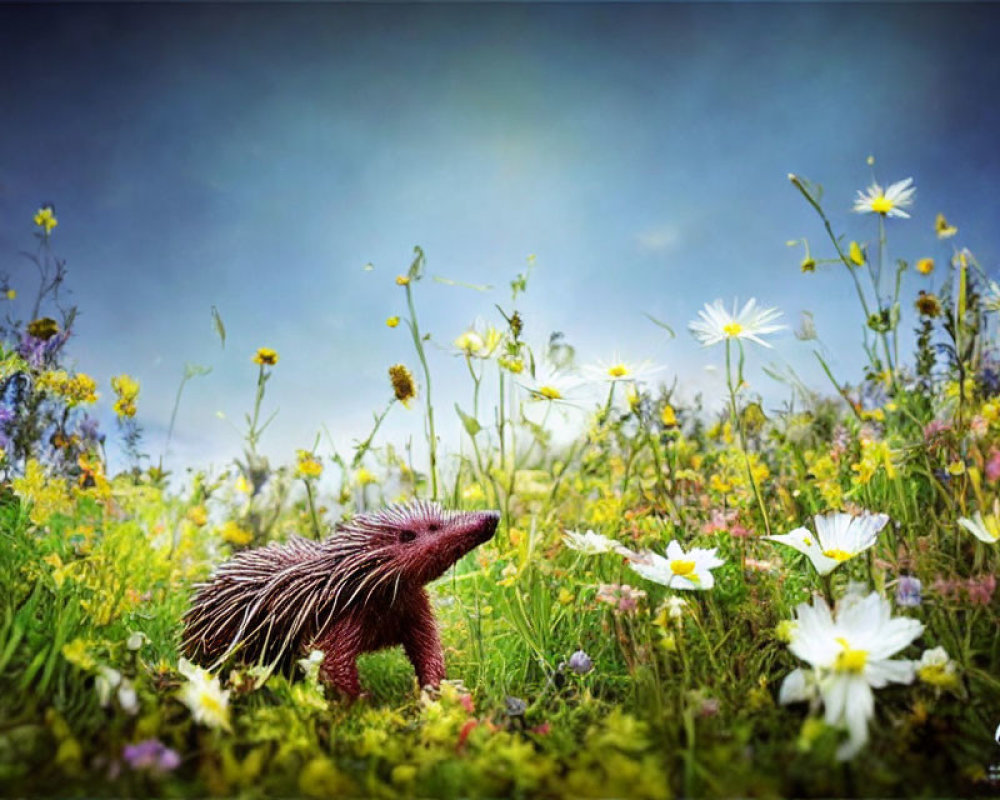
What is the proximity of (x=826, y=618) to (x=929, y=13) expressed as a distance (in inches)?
84.8

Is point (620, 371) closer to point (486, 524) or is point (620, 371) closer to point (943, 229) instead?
point (486, 524)

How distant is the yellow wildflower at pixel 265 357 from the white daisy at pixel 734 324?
1466mm

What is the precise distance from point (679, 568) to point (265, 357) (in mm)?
1669

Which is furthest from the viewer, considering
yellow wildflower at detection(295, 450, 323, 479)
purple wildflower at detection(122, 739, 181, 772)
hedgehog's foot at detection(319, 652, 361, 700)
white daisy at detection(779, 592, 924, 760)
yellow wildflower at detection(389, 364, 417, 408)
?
yellow wildflower at detection(295, 450, 323, 479)

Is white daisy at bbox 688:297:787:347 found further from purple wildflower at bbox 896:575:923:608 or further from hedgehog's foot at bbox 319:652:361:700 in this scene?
hedgehog's foot at bbox 319:652:361:700

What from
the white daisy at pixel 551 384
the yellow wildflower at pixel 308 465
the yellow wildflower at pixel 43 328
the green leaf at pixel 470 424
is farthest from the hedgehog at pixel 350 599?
the yellow wildflower at pixel 43 328

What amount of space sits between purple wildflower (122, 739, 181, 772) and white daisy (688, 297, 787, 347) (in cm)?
157

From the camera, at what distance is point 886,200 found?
2.15 meters

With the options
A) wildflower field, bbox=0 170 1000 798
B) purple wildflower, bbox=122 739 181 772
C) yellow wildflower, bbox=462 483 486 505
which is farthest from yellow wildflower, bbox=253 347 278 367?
purple wildflower, bbox=122 739 181 772

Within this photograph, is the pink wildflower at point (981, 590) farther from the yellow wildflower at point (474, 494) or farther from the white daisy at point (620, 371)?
the yellow wildflower at point (474, 494)

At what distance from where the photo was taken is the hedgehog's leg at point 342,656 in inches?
72.4

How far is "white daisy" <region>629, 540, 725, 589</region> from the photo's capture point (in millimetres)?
1673

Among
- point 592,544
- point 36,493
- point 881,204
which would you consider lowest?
point 592,544

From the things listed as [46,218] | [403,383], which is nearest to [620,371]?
[403,383]
